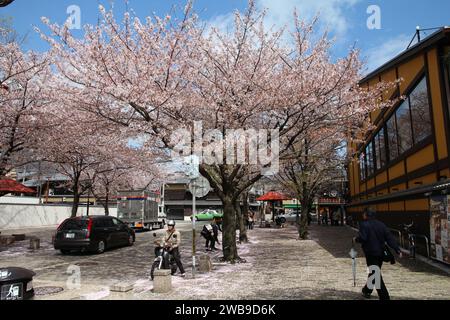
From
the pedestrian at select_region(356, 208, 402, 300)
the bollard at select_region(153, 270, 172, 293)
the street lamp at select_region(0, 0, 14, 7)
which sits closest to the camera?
the street lamp at select_region(0, 0, 14, 7)

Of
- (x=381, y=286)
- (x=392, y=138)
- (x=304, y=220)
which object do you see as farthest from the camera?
(x=304, y=220)

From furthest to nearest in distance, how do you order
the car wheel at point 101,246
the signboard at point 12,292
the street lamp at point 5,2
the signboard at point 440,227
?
the car wheel at point 101,246 < the signboard at point 440,227 < the street lamp at point 5,2 < the signboard at point 12,292

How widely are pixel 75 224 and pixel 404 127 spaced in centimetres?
1526

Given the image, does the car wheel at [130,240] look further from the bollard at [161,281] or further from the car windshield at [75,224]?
the bollard at [161,281]

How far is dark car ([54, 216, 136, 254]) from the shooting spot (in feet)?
50.4

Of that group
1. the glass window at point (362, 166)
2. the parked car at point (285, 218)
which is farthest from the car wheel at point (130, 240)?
the parked car at point (285, 218)

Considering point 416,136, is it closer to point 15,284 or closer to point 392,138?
point 392,138

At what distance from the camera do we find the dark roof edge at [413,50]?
11.7 m

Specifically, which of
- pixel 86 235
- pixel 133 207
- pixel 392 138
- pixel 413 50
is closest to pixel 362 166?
pixel 392 138

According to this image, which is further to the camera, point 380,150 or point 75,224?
point 380,150

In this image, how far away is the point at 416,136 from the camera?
14719 mm

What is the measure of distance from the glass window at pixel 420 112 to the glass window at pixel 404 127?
2.36 ft

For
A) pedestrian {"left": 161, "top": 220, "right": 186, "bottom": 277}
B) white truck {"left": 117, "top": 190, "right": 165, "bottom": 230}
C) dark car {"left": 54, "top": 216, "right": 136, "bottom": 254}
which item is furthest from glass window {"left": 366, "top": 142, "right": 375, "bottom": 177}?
pedestrian {"left": 161, "top": 220, "right": 186, "bottom": 277}

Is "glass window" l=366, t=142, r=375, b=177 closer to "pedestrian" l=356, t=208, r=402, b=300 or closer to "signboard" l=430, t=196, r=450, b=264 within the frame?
Result: "signboard" l=430, t=196, r=450, b=264
